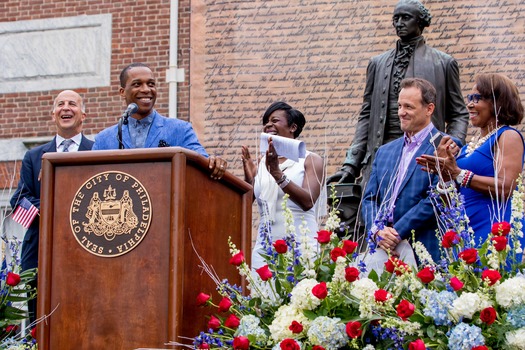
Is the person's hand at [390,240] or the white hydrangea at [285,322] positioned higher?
the person's hand at [390,240]

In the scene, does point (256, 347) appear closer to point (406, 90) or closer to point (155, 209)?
point (155, 209)

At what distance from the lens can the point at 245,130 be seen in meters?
11.8

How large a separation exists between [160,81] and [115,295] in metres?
8.24

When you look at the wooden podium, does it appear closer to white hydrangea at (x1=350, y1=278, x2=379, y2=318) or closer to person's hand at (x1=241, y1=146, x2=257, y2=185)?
white hydrangea at (x1=350, y1=278, x2=379, y2=318)

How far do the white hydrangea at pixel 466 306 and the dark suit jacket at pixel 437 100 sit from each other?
122 inches

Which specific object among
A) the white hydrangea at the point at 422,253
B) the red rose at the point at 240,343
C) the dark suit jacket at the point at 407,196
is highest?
the dark suit jacket at the point at 407,196

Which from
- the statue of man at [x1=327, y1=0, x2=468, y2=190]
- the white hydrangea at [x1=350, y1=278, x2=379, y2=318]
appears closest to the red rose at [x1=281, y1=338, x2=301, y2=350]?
the white hydrangea at [x1=350, y1=278, x2=379, y2=318]

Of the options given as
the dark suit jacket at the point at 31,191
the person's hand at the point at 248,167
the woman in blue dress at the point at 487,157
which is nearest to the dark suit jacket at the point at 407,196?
the woman in blue dress at the point at 487,157

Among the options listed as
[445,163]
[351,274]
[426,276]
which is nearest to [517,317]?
[426,276]

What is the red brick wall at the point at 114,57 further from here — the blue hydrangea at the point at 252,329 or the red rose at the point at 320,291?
the red rose at the point at 320,291

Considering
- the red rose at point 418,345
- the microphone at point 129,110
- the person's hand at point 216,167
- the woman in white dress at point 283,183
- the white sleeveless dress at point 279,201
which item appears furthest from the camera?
the white sleeveless dress at point 279,201

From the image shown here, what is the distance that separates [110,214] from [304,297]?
0.87 metres

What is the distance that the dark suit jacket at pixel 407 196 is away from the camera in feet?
17.4

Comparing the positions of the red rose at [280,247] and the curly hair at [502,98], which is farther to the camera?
the curly hair at [502,98]
